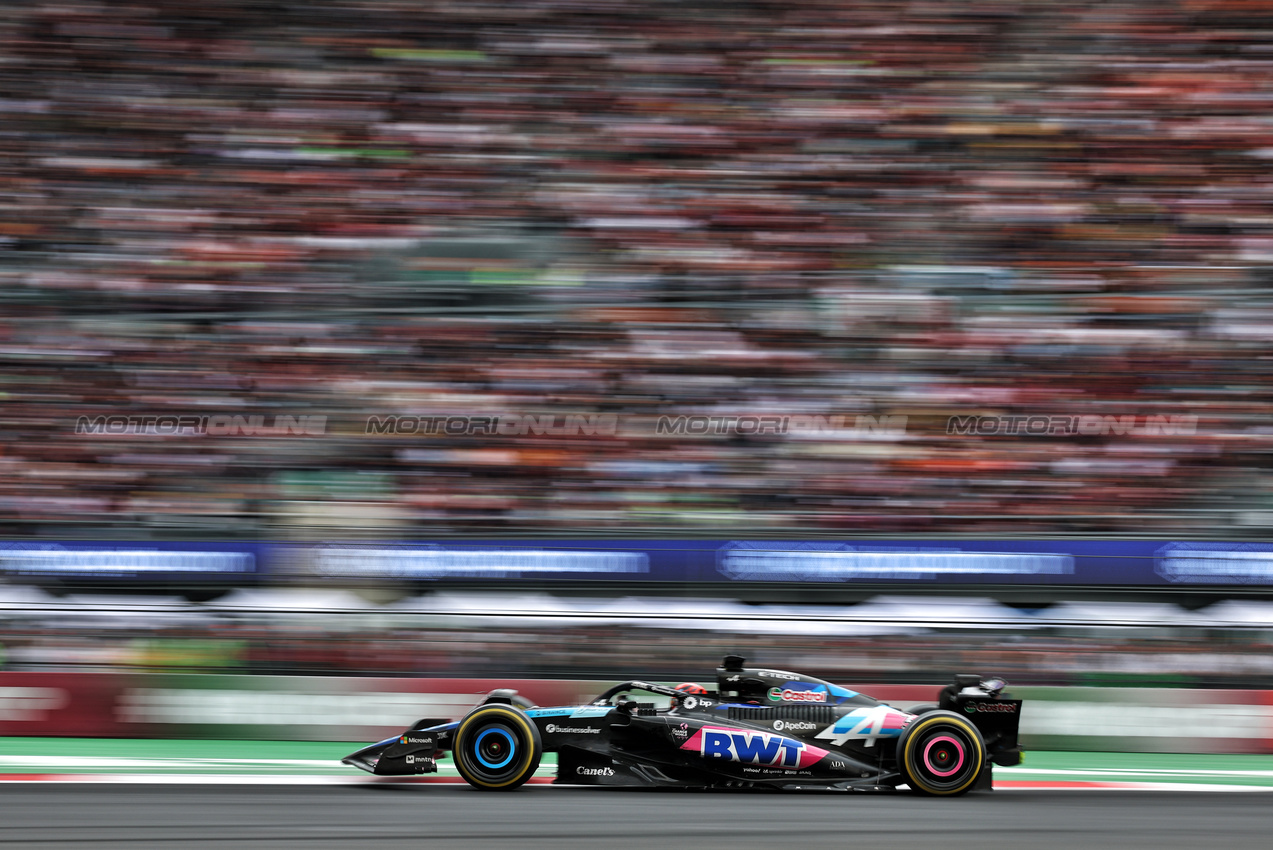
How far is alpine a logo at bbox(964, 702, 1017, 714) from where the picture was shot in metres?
6.64

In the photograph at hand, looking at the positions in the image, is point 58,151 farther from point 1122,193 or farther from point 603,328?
point 1122,193

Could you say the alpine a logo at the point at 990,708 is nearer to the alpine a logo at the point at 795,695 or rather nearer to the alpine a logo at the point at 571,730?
the alpine a logo at the point at 795,695

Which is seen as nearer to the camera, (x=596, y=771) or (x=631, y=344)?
(x=596, y=771)

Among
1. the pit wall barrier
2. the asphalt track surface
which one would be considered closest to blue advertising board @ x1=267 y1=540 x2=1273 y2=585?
the pit wall barrier

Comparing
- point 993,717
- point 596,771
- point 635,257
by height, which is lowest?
point 596,771

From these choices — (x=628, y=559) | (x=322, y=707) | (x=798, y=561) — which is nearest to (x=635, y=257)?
(x=628, y=559)

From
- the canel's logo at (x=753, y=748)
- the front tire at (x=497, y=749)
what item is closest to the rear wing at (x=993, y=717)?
the canel's logo at (x=753, y=748)

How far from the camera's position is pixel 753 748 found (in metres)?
6.50

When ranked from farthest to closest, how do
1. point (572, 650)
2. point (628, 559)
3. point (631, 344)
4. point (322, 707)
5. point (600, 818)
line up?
point (631, 344) < point (628, 559) < point (572, 650) < point (322, 707) < point (600, 818)

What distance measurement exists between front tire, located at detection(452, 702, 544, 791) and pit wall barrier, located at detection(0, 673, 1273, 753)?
182 centimetres

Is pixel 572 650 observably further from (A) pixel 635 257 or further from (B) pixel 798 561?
(A) pixel 635 257

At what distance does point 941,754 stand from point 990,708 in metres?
0.37

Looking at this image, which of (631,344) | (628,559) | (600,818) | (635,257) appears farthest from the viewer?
(635,257)

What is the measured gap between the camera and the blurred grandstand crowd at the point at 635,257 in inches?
389
